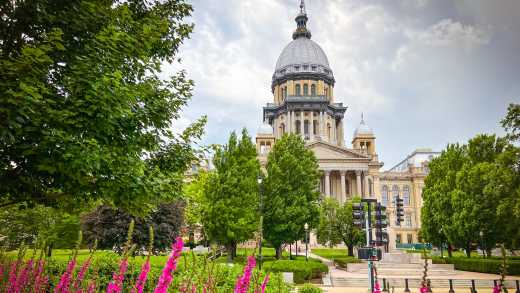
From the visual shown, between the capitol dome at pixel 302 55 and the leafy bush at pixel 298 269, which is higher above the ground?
the capitol dome at pixel 302 55

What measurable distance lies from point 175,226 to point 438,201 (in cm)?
2994

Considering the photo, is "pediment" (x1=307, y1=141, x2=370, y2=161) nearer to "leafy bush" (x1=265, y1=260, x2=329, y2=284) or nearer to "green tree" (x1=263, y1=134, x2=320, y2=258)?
"green tree" (x1=263, y1=134, x2=320, y2=258)

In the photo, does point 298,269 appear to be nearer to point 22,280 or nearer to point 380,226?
point 380,226

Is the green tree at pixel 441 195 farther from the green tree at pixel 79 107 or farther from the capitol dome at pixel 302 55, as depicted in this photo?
the capitol dome at pixel 302 55

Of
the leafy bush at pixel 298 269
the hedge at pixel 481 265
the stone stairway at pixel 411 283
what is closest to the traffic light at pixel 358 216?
the leafy bush at pixel 298 269

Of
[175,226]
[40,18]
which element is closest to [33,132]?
[40,18]

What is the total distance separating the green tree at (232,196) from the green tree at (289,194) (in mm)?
1611

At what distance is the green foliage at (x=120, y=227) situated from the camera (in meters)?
22.8

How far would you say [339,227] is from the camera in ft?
147

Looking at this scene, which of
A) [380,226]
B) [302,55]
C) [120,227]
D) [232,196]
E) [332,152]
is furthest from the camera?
[302,55]

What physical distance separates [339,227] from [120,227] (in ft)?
92.8

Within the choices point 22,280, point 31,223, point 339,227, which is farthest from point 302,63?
point 22,280

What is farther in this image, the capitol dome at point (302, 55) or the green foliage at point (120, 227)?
the capitol dome at point (302, 55)

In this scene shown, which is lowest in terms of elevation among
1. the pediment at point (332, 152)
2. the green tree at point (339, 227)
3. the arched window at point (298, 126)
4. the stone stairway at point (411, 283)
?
the stone stairway at point (411, 283)
